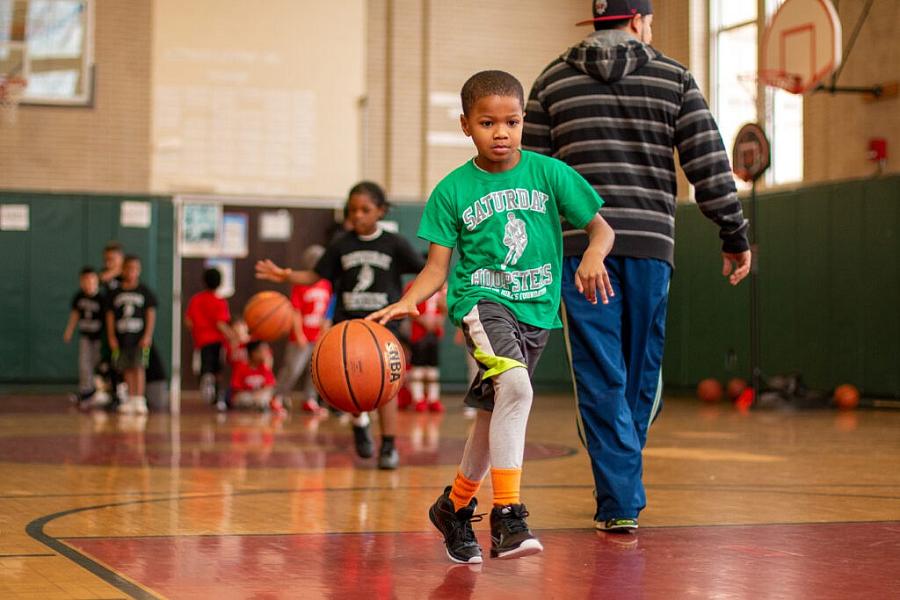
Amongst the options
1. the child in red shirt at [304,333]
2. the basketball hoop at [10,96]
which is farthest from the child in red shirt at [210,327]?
the basketball hoop at [10,96]

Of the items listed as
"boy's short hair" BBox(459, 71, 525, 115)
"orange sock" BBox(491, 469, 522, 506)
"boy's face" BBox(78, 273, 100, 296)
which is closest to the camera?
"orange sock" BBox(491, 469, 522, 506)

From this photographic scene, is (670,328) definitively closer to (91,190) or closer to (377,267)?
(91,190)

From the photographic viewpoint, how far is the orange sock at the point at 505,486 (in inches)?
165

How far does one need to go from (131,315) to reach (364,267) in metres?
6.49

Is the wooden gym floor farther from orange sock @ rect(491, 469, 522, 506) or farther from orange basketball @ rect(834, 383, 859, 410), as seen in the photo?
orange basketball @ rect(834, 383, 859, 410)

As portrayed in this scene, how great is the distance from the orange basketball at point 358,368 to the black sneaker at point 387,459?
255 cm

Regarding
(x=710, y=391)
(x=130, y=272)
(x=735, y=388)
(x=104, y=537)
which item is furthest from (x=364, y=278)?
(x=710, y=391)

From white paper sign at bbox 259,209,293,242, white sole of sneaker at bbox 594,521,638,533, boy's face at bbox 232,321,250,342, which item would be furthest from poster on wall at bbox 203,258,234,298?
white sole of sneaker at bbox 594,521,638,533

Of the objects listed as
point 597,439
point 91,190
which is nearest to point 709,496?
point 597,439

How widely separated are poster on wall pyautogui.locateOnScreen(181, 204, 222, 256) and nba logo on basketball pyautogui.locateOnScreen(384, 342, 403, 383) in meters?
13.5

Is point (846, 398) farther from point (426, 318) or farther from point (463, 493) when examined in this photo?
point (463, 493)

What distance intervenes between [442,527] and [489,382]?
49cm

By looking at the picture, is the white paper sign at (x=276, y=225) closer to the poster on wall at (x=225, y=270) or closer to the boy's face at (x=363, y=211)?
the poster on wall at (x=225, y=270)

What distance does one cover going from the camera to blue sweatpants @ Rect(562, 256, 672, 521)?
4.95 meters
